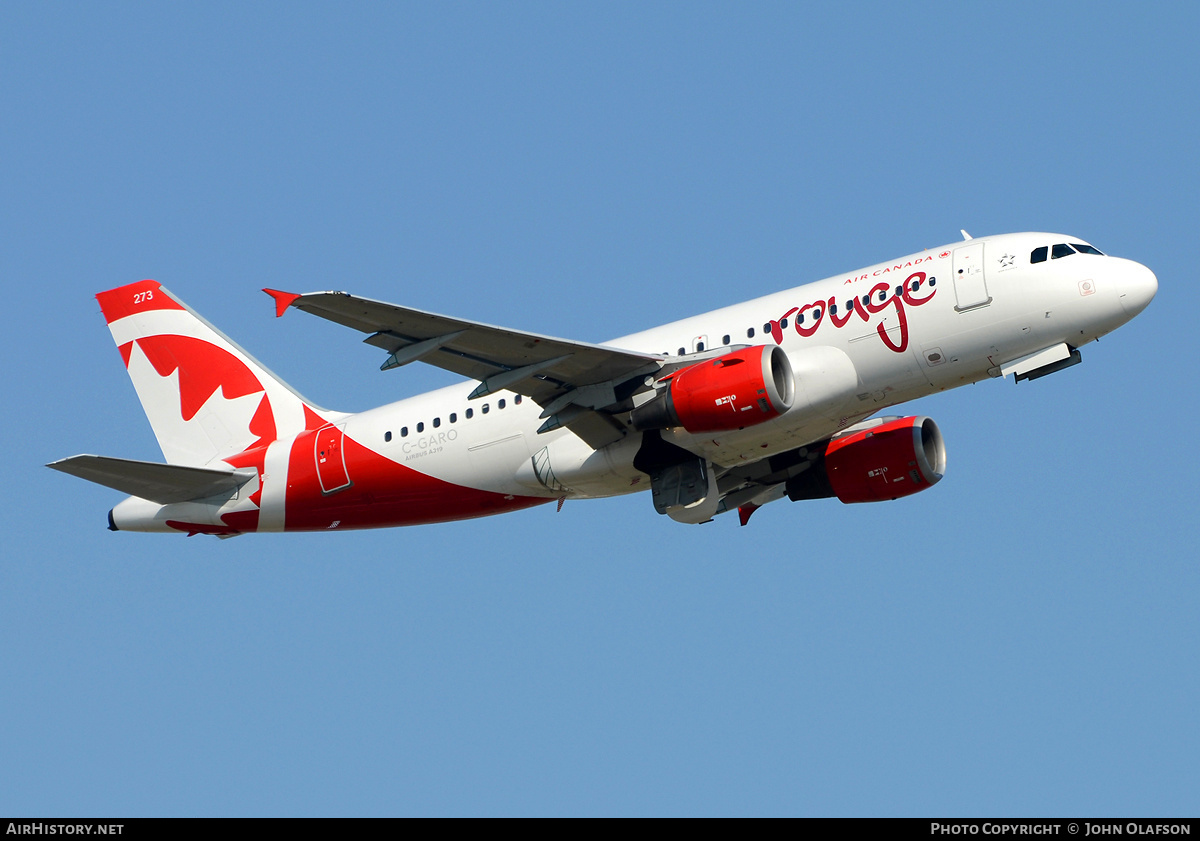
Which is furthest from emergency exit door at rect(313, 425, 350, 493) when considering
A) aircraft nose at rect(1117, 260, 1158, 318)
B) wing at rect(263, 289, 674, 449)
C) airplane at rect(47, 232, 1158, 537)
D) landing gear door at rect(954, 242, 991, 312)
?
aircraft nose at rect(1117, 260, 1158, 318)

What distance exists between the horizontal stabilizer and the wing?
8.78m

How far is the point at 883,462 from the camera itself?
128 ft

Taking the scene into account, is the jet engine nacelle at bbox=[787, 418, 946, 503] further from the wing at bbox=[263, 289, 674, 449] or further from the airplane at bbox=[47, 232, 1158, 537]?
the wing at bbox=[263, 289, 674, 449]

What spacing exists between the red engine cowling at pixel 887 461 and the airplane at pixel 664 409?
54 mm

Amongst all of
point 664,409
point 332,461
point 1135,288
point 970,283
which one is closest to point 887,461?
point 970,283

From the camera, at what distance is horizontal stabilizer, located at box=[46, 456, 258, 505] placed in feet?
117

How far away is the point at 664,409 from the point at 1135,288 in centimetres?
1099

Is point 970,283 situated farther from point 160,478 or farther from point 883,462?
point 160,478

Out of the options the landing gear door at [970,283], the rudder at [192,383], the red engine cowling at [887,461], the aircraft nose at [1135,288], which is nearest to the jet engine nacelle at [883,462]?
the red engine cowling at [887,461]

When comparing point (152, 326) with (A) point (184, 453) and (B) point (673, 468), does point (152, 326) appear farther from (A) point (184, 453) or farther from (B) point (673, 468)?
(B) point (673, 468)

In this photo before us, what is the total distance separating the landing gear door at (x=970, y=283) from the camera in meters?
33.1

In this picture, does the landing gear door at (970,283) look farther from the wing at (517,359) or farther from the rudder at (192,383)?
the rudder at (192,383)

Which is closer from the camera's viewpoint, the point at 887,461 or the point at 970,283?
the point at 970,283

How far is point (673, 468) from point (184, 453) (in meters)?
15.2
